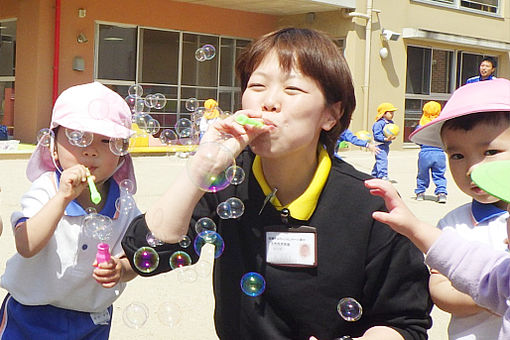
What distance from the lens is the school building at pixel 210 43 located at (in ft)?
45.6

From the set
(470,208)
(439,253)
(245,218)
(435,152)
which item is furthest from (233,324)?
(435,152)

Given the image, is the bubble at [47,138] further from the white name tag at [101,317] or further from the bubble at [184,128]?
the bubble at [184,128]

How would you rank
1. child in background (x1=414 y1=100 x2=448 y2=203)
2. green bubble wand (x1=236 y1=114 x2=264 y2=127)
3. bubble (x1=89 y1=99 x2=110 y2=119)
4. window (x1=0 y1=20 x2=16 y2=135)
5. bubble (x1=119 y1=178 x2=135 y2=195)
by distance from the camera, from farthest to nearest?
window (x1=0 y1=20 x2=16 y2=135)
child in background (x1=414 y1=100 x2=448 y2=203)
bubble (x1=119 y1=178 x2=135 y2=195)
bubble (x1=89 y1=99 x2=110 y2=119)
green bubble wand (x1=236 y1=114 x2=264 y2=127)

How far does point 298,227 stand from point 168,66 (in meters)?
14.5

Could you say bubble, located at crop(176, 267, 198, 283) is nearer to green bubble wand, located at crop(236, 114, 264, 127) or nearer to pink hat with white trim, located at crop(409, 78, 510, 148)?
green bubble wand, located at crop(236, 114, 264, 127)

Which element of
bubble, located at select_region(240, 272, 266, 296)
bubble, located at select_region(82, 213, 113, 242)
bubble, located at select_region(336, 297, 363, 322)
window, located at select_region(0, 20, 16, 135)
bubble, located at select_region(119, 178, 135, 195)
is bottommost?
bubble, located at select_region(336, 297, 363, 322)

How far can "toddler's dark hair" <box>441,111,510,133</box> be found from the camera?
6.32 feet

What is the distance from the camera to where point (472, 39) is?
18.7 meters

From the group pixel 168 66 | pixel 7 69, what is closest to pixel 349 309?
pixel 168 66

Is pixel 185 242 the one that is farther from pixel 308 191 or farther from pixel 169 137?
pixel 169 137

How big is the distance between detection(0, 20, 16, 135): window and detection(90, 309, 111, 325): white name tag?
13380mm

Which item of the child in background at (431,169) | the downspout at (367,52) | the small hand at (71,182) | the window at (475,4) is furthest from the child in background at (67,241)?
the window at (475,4)

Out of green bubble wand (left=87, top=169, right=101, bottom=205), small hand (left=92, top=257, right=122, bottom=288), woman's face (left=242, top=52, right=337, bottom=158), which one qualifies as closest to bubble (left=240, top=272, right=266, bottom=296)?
woman's face (left=242, top=52, right=337, bottom=158)

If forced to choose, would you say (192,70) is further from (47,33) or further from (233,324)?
(233,324)
